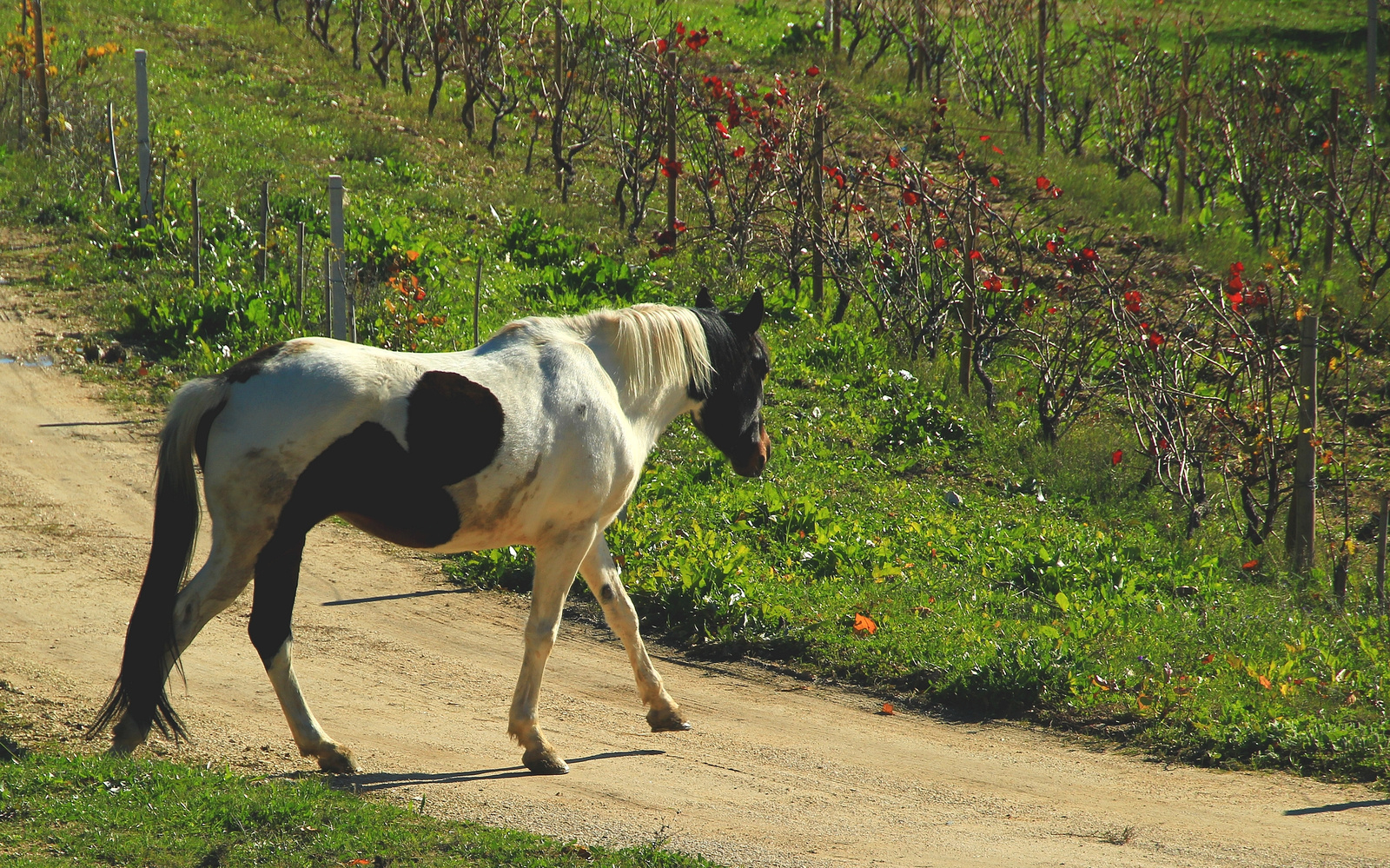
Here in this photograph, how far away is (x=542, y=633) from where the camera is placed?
5223 millimetres

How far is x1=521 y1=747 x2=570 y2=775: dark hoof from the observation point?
16.8ft

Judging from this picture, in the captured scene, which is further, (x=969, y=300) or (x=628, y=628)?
(x=969, y=300)

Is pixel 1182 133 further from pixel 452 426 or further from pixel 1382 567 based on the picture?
pixel 452 426

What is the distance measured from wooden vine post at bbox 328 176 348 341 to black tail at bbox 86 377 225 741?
17.4ft

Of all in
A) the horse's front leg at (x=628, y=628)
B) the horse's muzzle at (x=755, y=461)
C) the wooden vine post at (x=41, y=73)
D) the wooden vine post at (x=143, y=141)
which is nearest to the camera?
the horse's front leg at (x=628, y=628)

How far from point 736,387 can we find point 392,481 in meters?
2.07

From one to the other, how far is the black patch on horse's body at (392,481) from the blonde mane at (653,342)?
84 centimetres

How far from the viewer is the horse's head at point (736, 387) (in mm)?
5988

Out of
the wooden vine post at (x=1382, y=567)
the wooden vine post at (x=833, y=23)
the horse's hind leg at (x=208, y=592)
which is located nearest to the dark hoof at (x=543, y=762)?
the horse's hind leg at (x=208, y=592)

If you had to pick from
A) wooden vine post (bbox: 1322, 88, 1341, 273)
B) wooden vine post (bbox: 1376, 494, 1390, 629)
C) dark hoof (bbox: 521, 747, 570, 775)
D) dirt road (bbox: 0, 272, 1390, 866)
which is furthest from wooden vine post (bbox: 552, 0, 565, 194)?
dark hoof (bbox: 521, 747, 570, 775)

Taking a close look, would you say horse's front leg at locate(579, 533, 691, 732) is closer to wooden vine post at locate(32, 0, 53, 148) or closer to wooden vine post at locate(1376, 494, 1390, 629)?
wooden vine post at locate(1376, 494, 1390, 629)

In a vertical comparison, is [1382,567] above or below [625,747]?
above

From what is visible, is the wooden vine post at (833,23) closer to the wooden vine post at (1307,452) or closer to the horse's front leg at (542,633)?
the wooden vine post at (1307,452)

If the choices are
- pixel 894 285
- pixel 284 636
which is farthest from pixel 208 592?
pixel 894 285
